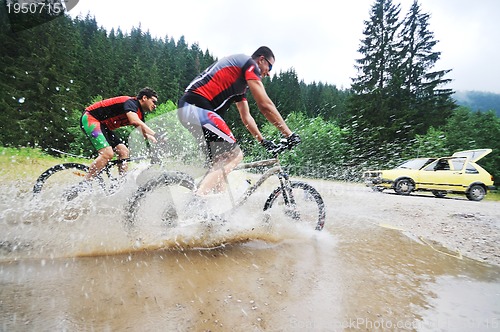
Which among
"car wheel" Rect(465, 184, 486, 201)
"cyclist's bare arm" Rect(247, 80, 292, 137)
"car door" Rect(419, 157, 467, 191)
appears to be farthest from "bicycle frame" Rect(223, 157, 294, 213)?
"car wheel" Rect(465, 184, 486, 201)

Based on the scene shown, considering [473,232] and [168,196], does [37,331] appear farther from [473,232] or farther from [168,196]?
[473,232]

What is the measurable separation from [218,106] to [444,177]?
11526mm

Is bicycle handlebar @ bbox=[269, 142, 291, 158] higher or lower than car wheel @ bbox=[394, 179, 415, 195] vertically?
higher

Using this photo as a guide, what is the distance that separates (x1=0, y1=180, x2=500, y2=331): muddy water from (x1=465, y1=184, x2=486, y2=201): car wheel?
10294 mm

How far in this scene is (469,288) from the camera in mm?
1972

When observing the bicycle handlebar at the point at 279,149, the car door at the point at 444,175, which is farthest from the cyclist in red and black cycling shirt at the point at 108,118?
the car door at the point at 444,175

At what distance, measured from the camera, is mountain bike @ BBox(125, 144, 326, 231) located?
2557mm

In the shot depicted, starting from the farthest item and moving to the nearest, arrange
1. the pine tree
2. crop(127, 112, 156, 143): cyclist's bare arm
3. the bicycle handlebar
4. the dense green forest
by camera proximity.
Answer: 1. the pine tree
2. the dense green forest
3. crop(127, 112, 156, 143): cyclist's bare arm
4. the bicycle handlebar

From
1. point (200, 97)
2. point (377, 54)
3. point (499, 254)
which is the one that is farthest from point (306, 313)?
point (377, 54)

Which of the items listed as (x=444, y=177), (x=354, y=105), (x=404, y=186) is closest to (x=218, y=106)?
(x=404, y=186)

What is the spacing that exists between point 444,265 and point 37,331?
10.6 ft

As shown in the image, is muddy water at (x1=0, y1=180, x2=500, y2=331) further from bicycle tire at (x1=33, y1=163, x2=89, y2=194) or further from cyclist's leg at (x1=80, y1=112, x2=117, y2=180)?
cyclist's leg at (x1=80, y1=112, x2=117, y2=180)

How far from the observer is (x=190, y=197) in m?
2.67

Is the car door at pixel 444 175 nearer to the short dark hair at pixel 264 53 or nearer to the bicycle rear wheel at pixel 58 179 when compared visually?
the short dark hair at pixel 264 53
